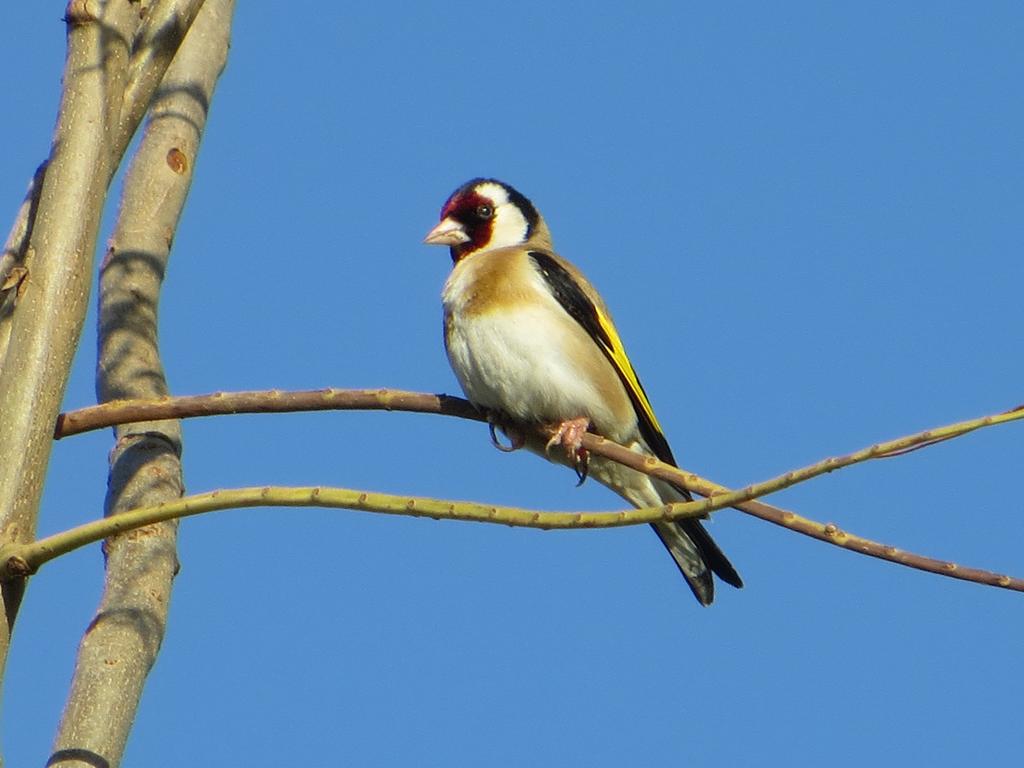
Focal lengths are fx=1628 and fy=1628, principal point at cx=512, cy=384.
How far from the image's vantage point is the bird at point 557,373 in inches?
269

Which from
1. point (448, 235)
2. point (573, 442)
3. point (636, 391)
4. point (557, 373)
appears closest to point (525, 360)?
point (557, 373)

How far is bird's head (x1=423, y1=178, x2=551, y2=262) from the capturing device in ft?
27.0

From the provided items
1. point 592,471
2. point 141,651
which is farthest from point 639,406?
point 141,651

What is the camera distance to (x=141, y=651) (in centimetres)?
445

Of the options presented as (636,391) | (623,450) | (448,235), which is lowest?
(623,450)

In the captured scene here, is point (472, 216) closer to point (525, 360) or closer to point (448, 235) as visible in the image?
point (448, 235)

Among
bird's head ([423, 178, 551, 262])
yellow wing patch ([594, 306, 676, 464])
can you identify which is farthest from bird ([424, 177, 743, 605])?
bird's head ([423, 178, 551, 262])

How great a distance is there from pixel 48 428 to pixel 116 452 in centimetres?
232

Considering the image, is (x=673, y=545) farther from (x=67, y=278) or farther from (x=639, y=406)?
(x=67, y=278)

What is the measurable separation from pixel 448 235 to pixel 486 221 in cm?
25

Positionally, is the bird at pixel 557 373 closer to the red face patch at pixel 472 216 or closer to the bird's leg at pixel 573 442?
the bird's leg at pixel 573 442

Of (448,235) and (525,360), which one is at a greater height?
(448,235)

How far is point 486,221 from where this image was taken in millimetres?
8336

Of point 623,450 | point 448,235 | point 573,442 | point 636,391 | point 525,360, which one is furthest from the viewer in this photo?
point 448,235
